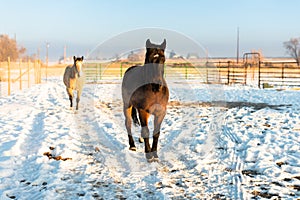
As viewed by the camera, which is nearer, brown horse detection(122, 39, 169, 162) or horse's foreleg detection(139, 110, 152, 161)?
brown horse detection(122, 39, 169, 162)

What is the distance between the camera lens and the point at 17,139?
5633 millimetres

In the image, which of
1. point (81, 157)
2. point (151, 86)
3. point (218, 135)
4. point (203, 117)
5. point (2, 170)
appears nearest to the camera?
point (2, 170)

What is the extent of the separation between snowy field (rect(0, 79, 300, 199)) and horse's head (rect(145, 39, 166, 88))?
1243 mm

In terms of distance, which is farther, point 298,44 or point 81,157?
point 298,44

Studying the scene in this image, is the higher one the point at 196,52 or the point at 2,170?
the point at 196,52

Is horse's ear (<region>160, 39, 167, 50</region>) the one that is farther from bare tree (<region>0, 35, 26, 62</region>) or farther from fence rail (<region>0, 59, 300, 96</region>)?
bare tree (<region>0, 35, 26, 62</region>)

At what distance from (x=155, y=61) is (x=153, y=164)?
1460 mm

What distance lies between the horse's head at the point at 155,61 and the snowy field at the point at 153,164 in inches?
48.9

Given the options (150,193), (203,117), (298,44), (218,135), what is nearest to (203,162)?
(150,193)

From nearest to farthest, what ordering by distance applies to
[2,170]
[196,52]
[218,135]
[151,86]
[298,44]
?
[2,170], [151,86], [196,52], [218,135], [298,44]

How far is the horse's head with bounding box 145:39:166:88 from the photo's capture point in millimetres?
4113

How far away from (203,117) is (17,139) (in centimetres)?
478

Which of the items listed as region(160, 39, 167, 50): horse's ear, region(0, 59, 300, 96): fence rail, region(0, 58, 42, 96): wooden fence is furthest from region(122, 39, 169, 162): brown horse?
region(0, 58, 42, 96): wooden fence

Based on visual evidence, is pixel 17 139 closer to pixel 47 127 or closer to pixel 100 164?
pixel 47 127
